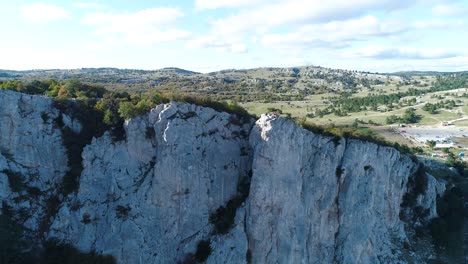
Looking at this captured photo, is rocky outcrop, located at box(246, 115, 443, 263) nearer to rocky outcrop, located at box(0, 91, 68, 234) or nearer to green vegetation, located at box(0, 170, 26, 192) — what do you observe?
rocky outcrop, located at box(0, 91, 68, 234)

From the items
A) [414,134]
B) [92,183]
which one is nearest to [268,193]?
[92,183]

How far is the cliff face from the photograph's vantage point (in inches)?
1165

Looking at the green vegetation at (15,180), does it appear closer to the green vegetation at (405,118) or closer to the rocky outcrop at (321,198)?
the rocky outcrop at (321,198)

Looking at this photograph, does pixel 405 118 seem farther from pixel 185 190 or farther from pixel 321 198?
pixel 185 190

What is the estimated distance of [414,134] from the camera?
90312 millimetres

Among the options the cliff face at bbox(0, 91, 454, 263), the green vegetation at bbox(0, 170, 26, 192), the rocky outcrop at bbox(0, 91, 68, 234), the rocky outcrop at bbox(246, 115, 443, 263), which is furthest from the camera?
the rocky outcrop at bbox(246, 115, 443, 263)

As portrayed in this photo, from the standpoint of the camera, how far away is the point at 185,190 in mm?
31016

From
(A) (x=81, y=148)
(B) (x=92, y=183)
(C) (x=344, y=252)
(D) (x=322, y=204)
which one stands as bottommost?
(C) (x=344, y=252)

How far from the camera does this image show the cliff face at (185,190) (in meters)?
29.6

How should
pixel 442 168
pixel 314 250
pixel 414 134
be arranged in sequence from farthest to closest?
pixel 414 134 < pixel 442 168 < pixel 314 250

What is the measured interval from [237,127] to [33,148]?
1778 centimetres

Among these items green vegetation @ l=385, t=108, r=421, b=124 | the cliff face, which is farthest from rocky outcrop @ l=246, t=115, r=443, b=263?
green vegetation @ l=385, t=108, r=421, b=124

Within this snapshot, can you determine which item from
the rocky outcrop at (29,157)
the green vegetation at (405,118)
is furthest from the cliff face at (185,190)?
the green vegetation at (405,118)

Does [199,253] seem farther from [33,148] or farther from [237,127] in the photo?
[33,148]
